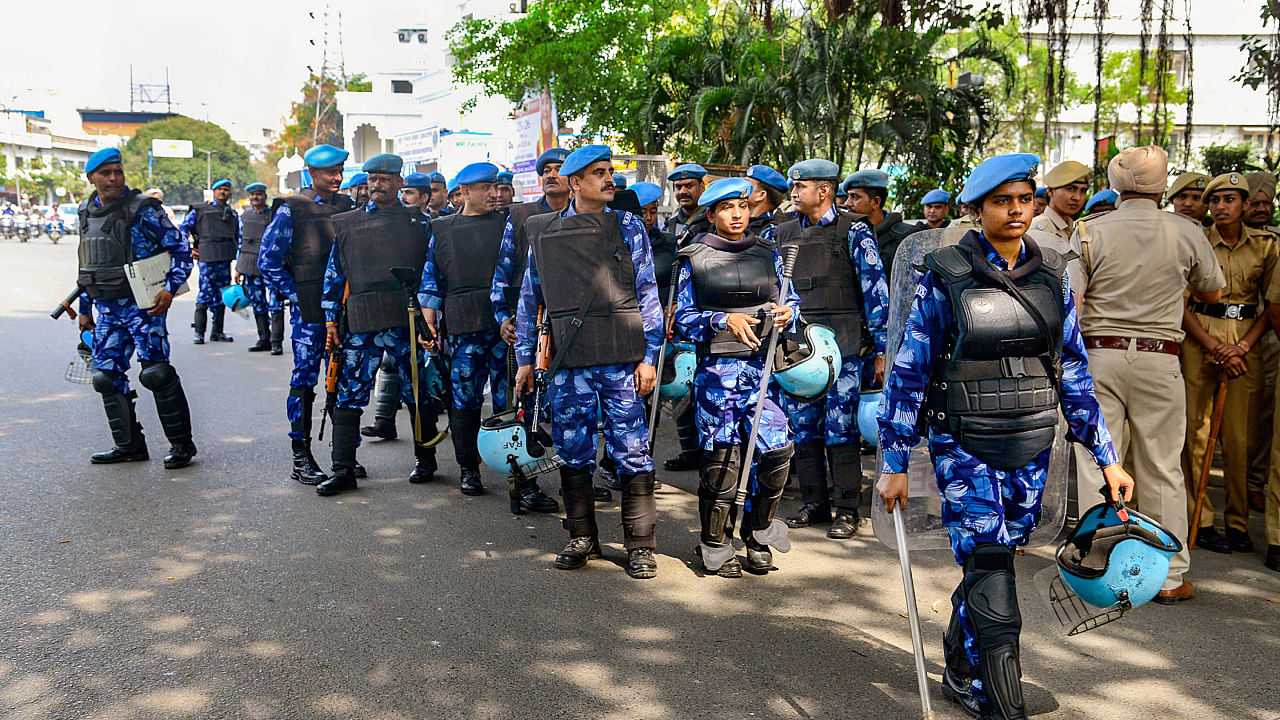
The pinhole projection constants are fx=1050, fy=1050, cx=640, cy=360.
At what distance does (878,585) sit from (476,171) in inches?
144

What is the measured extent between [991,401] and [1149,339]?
6.48 ft

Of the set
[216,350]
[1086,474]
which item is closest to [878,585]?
[1086,474]

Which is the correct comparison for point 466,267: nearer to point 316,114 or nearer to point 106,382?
point 106,382

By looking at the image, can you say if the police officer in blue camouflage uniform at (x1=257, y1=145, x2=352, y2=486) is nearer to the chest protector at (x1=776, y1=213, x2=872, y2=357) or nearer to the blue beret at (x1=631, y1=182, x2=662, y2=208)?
the blue beret at (x1=631, y1=182, x2=662, y2=208)

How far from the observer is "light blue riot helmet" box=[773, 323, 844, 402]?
17.6ft

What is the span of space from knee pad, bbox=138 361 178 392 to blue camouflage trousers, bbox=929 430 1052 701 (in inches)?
220

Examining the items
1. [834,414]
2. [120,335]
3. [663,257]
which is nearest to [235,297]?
[120,335]

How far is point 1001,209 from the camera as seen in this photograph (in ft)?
12.0

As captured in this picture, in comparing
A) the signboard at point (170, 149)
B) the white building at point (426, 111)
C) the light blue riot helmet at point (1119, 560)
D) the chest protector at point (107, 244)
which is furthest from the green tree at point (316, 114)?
the light blue riot helmet at point (1119, 560)

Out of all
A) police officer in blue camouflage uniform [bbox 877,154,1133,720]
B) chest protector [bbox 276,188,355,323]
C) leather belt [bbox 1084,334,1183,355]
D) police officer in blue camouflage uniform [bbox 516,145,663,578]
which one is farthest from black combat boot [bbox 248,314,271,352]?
police officer in blue camouflage uniform [bbox 877,154,1133,720]

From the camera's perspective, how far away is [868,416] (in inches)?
235

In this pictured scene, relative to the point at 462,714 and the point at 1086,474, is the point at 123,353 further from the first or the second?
the point at 1086,474

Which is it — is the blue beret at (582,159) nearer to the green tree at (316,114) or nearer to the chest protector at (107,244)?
the chest protector at (107,244)

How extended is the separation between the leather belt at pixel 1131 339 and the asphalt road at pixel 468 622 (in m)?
1.22
